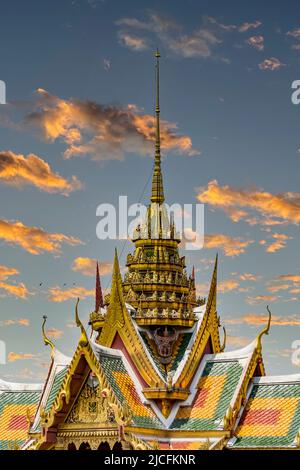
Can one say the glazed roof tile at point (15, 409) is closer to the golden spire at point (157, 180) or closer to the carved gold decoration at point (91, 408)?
the carved gold decoration at point (91, 408)

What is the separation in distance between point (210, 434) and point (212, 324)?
194 inches

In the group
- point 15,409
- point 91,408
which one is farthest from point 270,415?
point 15,409

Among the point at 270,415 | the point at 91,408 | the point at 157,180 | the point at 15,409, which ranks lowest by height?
the point at 15,409

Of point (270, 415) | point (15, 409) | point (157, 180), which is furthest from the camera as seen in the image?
point (157, 180)

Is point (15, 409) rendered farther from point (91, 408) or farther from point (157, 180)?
point (157, 180)

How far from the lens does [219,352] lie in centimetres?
3897

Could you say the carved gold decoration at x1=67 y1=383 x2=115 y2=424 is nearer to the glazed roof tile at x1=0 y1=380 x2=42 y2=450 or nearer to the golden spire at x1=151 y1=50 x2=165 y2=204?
the glazed roof tile at x1=0 y1=380 x2=42 y2=450

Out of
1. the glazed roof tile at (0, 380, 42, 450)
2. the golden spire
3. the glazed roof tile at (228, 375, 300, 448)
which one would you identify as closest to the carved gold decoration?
the glazed roof tile at (0, 380, 42, 450)

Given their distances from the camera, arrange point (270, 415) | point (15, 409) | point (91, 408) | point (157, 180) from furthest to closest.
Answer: point (157, 180)
point (15, 409)
point (270, 415)
point (91, 408)

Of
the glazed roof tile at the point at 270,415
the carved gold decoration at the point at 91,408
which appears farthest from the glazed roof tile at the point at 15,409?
the glazed roof tile at the point at 270,415

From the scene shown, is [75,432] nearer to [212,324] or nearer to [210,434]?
[210,434]

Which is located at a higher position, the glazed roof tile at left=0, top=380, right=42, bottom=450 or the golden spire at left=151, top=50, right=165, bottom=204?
the golden spire at left=151, top=50, right=165, bottom=204

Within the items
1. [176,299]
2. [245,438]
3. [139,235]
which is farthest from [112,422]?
[139,235]

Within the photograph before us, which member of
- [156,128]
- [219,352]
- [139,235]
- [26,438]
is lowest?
[26,438]
